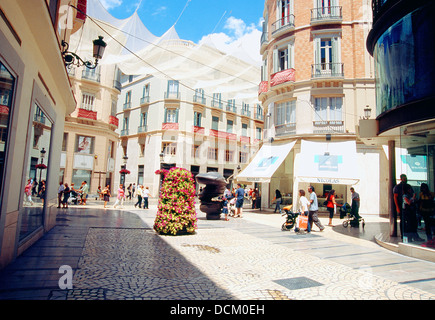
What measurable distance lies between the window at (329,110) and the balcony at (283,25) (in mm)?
5315

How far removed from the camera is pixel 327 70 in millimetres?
17547

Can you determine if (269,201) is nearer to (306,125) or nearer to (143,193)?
(306,125)

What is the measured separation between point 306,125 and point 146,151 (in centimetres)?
2262

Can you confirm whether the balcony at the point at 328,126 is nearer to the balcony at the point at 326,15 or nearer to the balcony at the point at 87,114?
the balcony at the point at 326,15

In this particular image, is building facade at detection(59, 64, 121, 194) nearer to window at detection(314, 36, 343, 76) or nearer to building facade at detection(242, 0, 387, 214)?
building facade at detection(242, 0, 387, 214)

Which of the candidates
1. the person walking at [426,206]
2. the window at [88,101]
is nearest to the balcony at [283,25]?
the person walking at [426,206]

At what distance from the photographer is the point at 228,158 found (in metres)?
39.2

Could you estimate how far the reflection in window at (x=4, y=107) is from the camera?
4.24m

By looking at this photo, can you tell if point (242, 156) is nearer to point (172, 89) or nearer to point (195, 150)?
point (195, 150)

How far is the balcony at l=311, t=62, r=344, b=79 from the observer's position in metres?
17.2

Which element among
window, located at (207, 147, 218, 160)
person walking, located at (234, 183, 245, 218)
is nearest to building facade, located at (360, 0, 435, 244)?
person walking, located at (234, 183, 245, 218)

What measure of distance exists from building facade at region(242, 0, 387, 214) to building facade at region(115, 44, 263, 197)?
13.6 m

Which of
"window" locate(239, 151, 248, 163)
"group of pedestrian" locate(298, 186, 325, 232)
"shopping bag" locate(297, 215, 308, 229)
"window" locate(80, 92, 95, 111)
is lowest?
"shopping bag" locate(297, 215, 308, 229)
